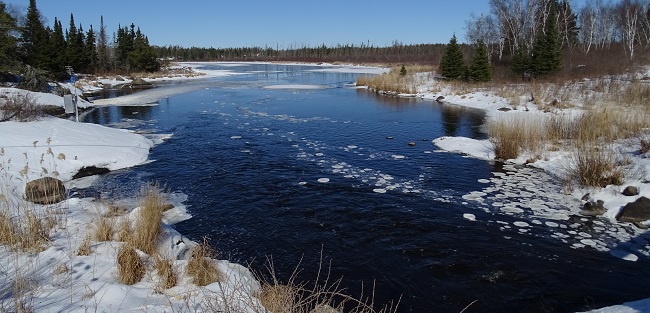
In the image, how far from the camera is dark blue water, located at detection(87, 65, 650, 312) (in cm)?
600

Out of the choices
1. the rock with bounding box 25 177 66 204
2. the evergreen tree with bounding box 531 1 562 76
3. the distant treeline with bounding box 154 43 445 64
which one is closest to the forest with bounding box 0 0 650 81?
the evergreen tree with bounding box 531 1 562 76

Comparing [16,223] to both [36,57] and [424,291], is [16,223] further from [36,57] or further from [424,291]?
[36,57]

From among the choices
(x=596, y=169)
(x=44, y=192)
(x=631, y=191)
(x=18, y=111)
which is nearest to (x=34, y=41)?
(x=18, y=111)

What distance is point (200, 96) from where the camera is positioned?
109 feet

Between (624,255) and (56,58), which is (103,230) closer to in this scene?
(624,255)

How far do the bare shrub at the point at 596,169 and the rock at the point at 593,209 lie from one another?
0.96 metres

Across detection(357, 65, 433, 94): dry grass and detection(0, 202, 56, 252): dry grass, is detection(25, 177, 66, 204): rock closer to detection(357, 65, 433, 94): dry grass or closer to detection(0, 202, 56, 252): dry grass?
detection(0, 202, 56, 252): dry grass

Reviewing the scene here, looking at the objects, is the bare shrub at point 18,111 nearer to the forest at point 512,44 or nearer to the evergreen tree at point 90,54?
the forest at point 512,44

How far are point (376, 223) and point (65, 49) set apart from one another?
5635 centimetres

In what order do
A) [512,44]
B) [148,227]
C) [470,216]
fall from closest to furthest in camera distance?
[148,227], [470,216], [512,44]

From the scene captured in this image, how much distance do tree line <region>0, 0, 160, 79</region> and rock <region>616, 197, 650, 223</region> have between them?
30.8m

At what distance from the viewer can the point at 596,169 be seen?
9.45 m

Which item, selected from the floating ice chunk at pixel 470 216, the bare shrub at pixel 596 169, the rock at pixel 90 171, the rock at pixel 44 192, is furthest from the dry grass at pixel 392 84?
the rock at pixel 44 192

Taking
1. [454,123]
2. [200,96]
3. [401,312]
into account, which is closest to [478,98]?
[454,123]
